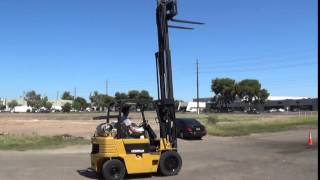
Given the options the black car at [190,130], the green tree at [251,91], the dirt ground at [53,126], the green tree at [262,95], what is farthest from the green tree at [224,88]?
the black car at [190,130]

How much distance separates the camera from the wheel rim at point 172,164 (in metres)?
15.2

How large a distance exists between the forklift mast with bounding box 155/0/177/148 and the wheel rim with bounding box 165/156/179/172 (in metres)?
0.49

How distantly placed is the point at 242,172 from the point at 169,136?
8.07 feet

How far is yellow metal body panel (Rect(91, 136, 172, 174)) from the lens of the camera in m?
14.3

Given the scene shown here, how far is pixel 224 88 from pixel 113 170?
162 m

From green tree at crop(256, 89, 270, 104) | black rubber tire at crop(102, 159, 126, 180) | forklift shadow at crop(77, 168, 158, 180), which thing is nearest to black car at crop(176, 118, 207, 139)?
forklift shadow at crop(77, 168, 158, 180)

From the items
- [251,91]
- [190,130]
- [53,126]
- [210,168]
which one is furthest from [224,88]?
[210,168]

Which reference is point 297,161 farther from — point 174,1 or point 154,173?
point 174,1

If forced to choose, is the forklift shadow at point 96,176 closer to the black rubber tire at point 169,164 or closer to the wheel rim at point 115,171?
the black rubber tire at point 169,164

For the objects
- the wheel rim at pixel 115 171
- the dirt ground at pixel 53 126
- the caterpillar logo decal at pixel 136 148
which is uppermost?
the caterpillar logo decal at pixel 136 148

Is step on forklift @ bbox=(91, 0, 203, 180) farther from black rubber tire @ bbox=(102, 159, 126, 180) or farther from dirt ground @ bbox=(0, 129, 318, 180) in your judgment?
dirt ground @ bbox=(0, 129, 318, 180)

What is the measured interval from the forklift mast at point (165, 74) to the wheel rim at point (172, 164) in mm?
488

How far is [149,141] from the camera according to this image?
49.6 ft

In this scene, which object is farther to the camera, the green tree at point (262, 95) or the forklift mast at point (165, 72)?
the green tree at point (262, 95)
